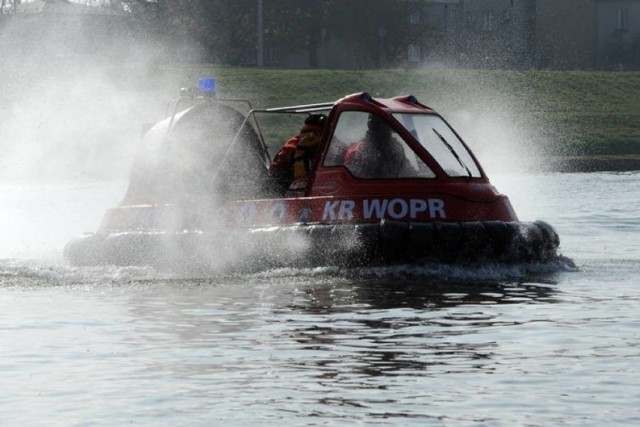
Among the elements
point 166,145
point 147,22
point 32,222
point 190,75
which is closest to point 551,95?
point 190,75

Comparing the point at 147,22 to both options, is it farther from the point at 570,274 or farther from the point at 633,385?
the point at 633,385

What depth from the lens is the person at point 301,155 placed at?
51.0ft

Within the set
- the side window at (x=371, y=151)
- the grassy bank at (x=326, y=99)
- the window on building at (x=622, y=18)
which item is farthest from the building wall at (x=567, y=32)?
the side window at (x=371, y=151)

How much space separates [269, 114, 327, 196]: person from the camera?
51.0ft

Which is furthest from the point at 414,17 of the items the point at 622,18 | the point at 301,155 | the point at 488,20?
the point at 301,155

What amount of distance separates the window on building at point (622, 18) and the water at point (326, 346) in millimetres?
64429

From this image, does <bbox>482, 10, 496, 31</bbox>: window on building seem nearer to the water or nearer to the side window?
the water

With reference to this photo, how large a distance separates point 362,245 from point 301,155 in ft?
5.56

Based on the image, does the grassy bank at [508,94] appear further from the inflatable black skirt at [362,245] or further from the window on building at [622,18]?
the inflatable black skirt at [362,245]

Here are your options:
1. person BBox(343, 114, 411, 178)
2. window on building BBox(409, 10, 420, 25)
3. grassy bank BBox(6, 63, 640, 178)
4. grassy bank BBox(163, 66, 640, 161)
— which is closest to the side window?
person BBox(343, 114, 411, 178)

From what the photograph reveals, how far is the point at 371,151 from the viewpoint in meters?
15.0

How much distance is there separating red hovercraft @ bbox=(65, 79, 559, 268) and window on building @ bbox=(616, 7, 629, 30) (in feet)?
212

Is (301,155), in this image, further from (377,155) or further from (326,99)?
(326,99)

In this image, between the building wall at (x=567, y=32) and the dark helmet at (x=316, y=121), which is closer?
the dark helmet at (x=316, y=121)
